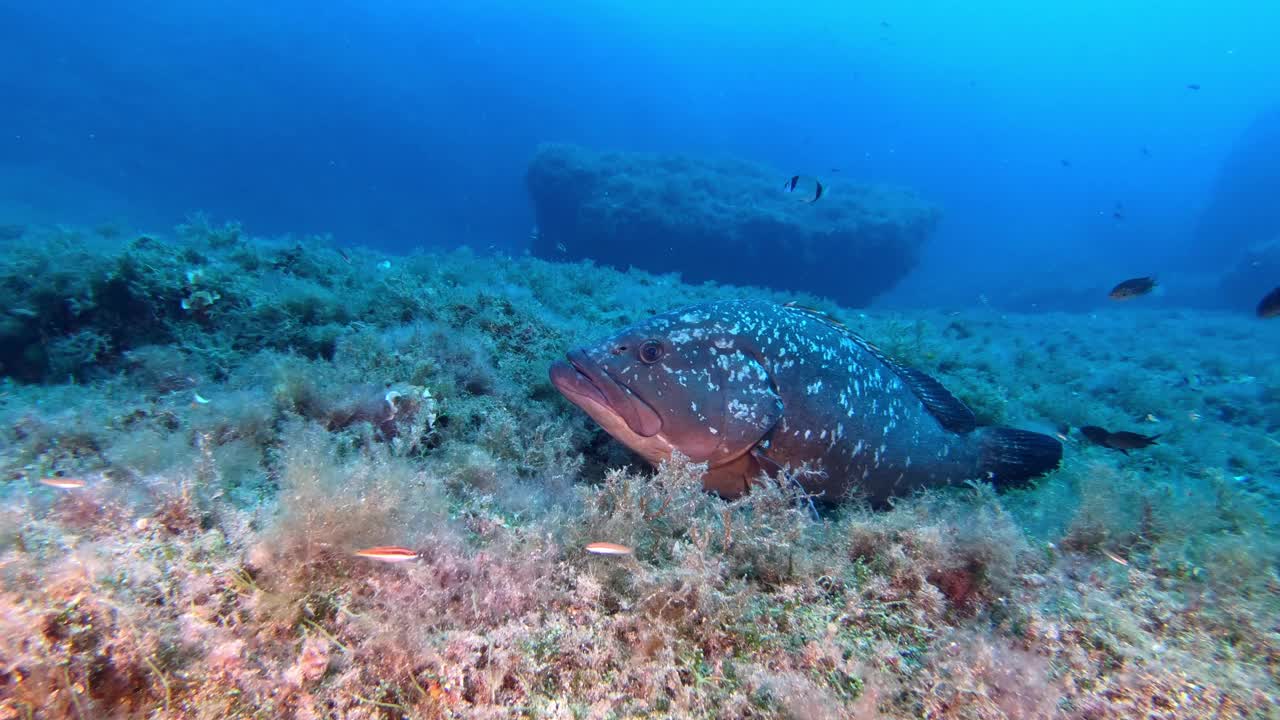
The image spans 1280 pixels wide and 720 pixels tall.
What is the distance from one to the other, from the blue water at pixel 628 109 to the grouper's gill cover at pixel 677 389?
39.1 metres

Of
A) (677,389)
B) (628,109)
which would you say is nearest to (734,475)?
(677,389)

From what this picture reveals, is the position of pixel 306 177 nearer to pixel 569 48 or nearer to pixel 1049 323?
pixel 569 48

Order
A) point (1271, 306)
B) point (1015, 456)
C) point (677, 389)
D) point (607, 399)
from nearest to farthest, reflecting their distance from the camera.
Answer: point (607, 399) → point (677, 389) → point (1015, 456) → point (1271, 306)

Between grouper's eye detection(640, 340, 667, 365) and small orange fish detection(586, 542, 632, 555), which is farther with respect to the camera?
grouper's eye detection(640, 340, 667, 365)

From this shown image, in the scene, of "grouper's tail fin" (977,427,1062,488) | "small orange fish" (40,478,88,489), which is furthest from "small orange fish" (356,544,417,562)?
"grouper's tail fin" (977,427,1062,488)

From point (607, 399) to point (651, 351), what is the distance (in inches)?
19.7

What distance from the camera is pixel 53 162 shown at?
241 feet

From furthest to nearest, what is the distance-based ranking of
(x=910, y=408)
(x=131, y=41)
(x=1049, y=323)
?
(x=131, y=41), (x=1049, y=323), (x=910, y=408)

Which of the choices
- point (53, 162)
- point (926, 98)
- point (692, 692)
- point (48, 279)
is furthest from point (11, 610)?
point (926, 98)

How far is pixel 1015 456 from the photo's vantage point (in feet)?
14.4

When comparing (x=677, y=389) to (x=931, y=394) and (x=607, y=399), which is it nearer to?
(x=607, y=399)

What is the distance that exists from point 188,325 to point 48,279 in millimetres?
1229

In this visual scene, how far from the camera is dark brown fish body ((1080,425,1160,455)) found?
4.76 metres

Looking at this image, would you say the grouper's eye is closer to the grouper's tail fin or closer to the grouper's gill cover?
the grouper's gill cover
